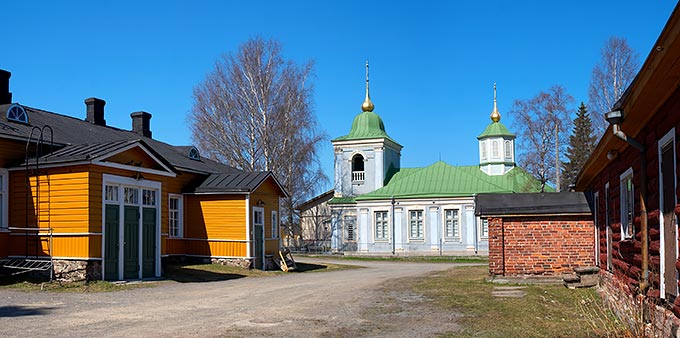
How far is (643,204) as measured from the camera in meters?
8.50

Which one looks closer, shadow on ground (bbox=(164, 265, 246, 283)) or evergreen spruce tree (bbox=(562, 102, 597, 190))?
shadow on ground (bbox=(164, 265, 246, 283))

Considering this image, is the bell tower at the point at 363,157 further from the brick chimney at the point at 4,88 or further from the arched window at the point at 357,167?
the brick chimney at the point at 4,88

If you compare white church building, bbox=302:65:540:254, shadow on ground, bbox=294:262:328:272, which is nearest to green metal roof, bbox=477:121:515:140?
white church building, bbox=302:65:540:254

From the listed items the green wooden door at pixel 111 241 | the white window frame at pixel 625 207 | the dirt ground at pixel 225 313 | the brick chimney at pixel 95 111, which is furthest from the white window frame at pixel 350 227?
the white window frame at pixel 625 207

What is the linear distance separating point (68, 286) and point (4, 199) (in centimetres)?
341

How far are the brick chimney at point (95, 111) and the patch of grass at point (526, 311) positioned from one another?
15307 mm

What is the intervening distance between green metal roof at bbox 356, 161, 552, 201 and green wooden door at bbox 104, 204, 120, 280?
2759 cm

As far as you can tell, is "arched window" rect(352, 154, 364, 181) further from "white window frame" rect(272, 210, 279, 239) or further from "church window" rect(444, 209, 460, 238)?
"white window frame" rect(272, 210, 279, 239)

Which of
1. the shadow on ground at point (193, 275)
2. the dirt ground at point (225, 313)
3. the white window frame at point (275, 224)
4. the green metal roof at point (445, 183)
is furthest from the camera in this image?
the green metal roof at point (445, 183)

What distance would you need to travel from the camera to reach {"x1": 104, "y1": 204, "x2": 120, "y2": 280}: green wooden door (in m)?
17.7

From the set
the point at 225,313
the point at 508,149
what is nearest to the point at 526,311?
the point at 225,313

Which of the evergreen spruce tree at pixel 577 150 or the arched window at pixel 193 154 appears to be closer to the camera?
the arched window at pixel 193 154

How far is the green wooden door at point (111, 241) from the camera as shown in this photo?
17672 millimetres

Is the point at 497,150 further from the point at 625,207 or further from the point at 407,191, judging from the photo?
the point at 625,207
